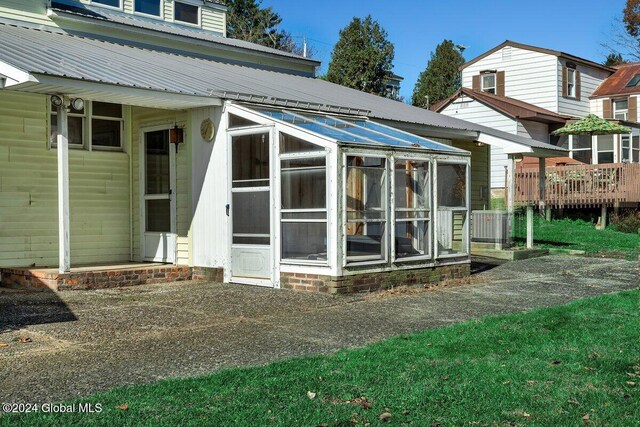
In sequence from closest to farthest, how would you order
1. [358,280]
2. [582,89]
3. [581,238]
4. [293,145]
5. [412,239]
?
1. [358,280]
2. [293,145]
3. [412,239]
4. [581,238]
5. [582,89]

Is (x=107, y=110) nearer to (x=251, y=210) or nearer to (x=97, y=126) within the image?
(x=97, y=126)

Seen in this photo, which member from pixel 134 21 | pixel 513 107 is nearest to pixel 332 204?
pixel 134 21

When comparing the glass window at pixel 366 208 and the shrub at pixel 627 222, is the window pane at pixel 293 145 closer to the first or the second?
the glass window at pixel 366 208

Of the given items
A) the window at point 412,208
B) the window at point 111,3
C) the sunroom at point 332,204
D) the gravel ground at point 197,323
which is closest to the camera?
the gravel ground at point 197,323

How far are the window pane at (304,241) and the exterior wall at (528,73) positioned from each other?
924 inches

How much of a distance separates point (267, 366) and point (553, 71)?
28533mm

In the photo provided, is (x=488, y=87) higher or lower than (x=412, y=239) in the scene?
higher

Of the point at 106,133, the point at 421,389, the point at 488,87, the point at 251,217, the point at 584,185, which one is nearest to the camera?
the point at 421,389

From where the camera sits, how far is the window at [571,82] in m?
32.4

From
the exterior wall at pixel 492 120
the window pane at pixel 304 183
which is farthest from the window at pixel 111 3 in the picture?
the exterior wall at pixel 492 120

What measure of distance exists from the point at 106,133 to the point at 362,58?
26235mm

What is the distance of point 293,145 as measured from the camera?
1116 cm

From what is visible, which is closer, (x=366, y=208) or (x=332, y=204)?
(x=332, y=204)

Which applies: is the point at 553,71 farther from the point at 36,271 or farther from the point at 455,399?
the point at 455,399
